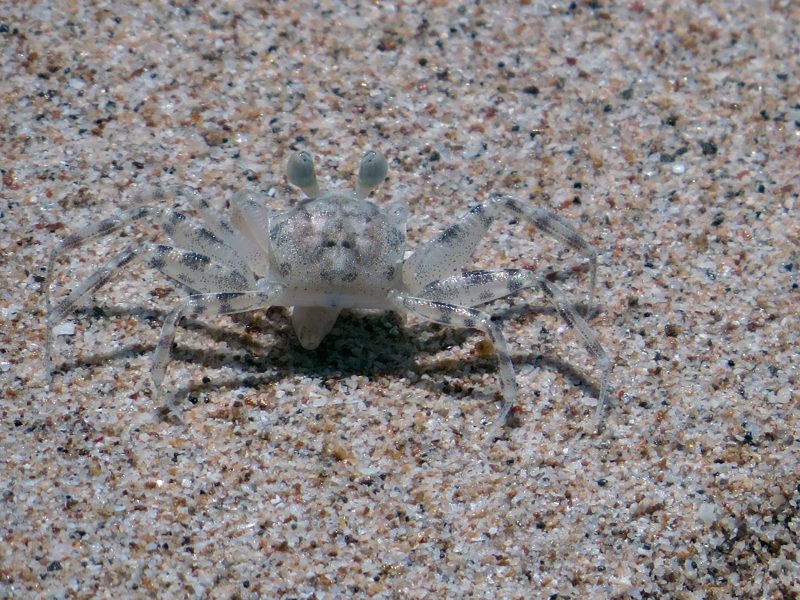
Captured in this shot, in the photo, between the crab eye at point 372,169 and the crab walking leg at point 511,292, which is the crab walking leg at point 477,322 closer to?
the crab walking leg at point 511,292

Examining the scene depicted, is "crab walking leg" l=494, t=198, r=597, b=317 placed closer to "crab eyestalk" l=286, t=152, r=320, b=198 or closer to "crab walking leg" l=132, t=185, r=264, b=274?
"crab eyestalk" l=286, t=152, r=320, b=198

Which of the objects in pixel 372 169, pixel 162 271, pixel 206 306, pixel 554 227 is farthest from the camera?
pixel 554 227

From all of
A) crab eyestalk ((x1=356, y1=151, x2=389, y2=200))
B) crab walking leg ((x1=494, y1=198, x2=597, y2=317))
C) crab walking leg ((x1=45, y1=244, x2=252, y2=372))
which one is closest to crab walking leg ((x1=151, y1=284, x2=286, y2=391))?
crab walking leg ((x1=45, y1=244, x2=252, y2=372))

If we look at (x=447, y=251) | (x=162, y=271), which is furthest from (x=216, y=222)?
(x=447, y=251)

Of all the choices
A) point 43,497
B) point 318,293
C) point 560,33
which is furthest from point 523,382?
point 560,33

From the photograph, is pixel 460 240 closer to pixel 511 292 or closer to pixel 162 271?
pixel 511 292

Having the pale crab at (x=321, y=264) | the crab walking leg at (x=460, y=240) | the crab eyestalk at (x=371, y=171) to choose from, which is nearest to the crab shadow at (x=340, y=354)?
the pale crab at (x=321, y=264)
